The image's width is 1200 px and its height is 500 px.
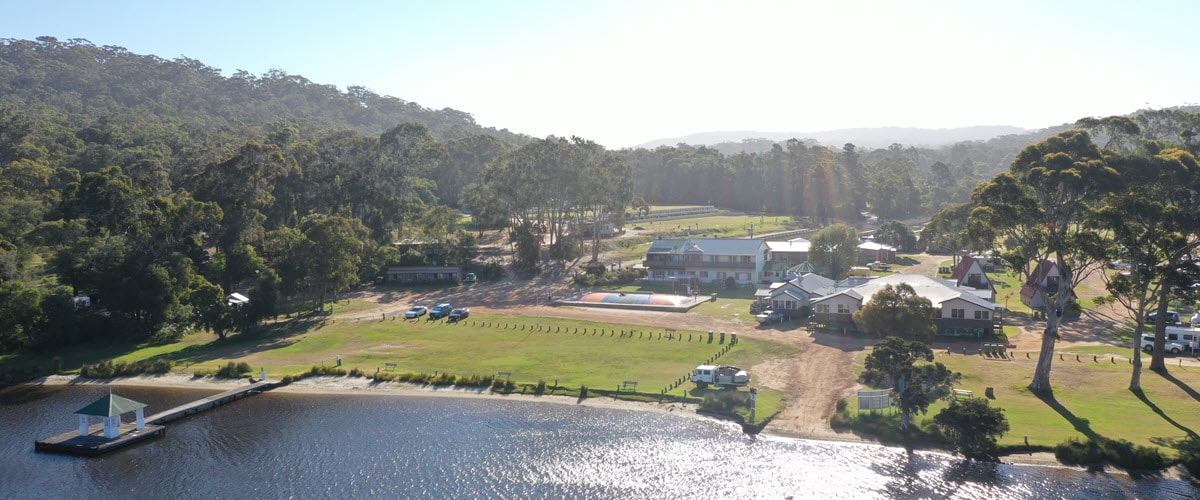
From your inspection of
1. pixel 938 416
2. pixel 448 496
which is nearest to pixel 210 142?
pixel 448 496

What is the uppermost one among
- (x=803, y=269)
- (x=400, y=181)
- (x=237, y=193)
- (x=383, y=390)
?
(x=400, y=181)

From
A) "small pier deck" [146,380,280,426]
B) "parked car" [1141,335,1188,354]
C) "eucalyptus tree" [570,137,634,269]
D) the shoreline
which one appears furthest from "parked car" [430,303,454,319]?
"parked car" [1141,335,1188,354]

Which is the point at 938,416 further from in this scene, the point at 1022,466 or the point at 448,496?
the point at 448,496

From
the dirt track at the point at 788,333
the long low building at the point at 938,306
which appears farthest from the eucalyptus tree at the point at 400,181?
the long low building at the point at 938,306

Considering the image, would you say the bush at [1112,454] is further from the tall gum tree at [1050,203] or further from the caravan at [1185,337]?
the caravan at [1185,337]

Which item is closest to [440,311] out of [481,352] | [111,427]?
[481,352]

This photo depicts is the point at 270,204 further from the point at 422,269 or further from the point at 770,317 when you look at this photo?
the point at 770,317
